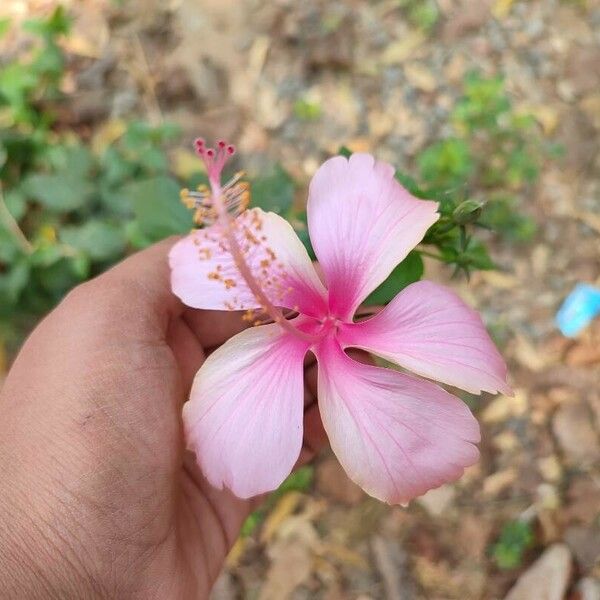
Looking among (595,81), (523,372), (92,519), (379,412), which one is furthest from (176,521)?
(595,81)

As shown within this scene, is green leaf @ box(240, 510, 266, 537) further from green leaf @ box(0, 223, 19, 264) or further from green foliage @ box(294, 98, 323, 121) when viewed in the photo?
green foliage @ box(294, 98, 323, 121)

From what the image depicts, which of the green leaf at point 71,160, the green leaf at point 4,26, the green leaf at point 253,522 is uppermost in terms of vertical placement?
the green leaf at point 4,26

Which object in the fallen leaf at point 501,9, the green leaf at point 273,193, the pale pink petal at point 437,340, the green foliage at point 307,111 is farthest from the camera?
the fallen leaf at point 501,9

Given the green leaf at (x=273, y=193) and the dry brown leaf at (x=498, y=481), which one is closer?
the green leaf at (x=273, y=193)

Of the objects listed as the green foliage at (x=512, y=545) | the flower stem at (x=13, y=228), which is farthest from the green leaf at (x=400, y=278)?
the flower stem at (x=13, y=228)

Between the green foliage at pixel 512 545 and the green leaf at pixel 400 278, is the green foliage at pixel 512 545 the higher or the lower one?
the lower one

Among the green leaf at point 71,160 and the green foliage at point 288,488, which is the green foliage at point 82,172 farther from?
the green foliage at point 288,488

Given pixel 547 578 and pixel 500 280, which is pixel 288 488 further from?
pixel 500 280
